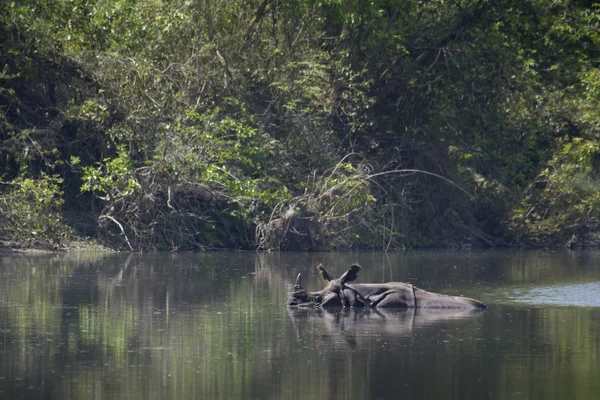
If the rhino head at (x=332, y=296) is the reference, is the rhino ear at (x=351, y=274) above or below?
above

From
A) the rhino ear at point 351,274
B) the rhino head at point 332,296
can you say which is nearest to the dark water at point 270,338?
the rhino head at point 332,296

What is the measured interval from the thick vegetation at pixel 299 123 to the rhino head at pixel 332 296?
29.2 ft

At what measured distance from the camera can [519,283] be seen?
19406 mm

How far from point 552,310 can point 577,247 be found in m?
13.3

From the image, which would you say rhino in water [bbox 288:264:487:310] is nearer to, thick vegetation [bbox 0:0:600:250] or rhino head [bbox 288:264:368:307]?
rhino head [bbox 288:264:368:307]

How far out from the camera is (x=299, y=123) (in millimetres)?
27266

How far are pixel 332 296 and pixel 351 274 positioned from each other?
0.41 m

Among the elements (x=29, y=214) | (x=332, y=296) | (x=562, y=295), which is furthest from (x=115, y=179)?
(x=562, y=295)

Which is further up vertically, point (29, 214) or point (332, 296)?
point (29, 214)

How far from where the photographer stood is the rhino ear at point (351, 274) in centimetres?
1545

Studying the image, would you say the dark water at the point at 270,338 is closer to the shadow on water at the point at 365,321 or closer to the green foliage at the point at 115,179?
the shadow on water at the point at 365,321

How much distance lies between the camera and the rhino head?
51.3ft

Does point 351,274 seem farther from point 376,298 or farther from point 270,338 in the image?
point 270,338

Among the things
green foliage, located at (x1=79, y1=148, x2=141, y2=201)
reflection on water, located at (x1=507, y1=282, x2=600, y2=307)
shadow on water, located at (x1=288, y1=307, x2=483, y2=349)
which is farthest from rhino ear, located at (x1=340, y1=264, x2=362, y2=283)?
green foliage, located at (x1=79, y1=148, x2=141, y2=201)
